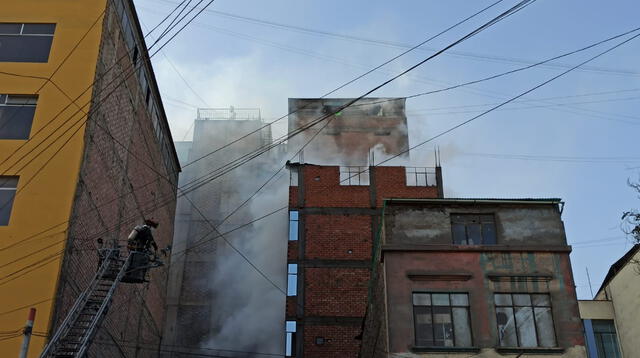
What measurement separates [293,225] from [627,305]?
16711 mm

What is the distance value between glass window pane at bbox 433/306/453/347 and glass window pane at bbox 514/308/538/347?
1.94 meters

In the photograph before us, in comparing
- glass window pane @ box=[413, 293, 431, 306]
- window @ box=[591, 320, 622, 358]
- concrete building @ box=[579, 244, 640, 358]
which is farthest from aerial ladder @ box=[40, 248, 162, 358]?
window @ box=[591, 320, 622, 358]

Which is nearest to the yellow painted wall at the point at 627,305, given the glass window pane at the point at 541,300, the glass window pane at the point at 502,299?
the glass window pane at the point at 541,300

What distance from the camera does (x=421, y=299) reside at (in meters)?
19.8

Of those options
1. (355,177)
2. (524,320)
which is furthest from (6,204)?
(355,177)

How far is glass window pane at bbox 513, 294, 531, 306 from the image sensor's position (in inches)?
774

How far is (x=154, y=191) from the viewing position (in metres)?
34.0

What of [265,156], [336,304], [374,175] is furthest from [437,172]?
[265,156]

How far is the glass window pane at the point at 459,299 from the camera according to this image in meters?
19.7

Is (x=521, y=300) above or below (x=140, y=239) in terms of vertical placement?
below

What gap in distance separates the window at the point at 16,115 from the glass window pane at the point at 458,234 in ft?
47.5

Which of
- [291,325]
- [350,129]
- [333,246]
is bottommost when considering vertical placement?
[291,325]

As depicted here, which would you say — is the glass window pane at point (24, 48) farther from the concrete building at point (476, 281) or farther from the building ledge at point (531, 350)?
the building ledge at point (531, 350)

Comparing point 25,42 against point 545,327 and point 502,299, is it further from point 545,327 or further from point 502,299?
point 545,327
